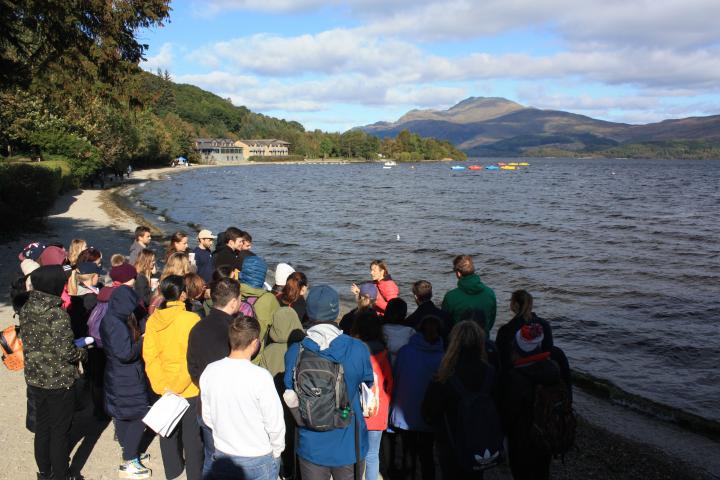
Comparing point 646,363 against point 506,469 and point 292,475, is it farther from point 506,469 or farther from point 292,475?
point 292,475

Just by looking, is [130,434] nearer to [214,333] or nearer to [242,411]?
[214,333]

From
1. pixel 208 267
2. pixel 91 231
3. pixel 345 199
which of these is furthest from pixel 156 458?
pixel 345 199

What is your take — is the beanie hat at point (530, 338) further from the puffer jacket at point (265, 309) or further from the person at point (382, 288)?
the puffer jacket at point (265, 309)

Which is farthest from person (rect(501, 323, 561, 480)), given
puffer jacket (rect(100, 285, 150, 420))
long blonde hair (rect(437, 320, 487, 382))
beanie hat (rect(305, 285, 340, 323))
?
puffer jacket (rect(100, 285, 150, 420))

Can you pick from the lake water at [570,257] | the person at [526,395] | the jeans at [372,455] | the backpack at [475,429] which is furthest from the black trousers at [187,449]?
the lake water at [570,257]

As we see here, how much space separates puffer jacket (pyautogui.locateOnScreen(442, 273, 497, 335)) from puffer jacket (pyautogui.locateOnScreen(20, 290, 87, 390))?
4122 mm

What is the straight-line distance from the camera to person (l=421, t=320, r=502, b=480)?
402cm

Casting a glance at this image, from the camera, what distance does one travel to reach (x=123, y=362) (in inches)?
202

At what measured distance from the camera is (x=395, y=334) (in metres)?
5.09

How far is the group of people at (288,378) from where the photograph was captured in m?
3.98

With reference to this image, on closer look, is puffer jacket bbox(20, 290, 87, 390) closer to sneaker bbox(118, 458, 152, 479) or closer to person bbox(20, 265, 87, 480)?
person bbox(20, 265, 87, 480)

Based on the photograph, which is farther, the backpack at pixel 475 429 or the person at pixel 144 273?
the person at pixel 144 273

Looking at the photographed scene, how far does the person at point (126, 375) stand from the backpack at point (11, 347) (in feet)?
3.04

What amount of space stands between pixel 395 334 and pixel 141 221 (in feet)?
91.1
